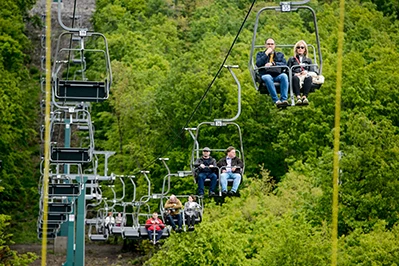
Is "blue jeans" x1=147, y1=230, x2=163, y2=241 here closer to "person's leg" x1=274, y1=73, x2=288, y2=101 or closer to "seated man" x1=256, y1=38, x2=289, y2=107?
"seated man" x1=256, y1=38, x2=289, y2=107

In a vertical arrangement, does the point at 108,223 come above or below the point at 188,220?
below

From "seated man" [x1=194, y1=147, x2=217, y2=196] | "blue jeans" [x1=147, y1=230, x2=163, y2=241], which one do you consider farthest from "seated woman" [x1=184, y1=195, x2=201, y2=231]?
"seated man" [x1=194, y1=147, x2=217, y2=196]

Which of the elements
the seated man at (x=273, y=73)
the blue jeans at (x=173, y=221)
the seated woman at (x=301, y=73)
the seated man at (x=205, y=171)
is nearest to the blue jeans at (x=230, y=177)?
the seated man at (x=205, y=171)

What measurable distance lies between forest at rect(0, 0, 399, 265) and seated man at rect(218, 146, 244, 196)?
10040 mm

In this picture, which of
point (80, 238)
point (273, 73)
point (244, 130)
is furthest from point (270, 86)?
point (244, 130)

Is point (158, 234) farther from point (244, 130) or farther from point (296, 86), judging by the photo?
point (244, 130)

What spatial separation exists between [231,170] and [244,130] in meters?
46.1

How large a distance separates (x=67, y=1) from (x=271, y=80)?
106 m

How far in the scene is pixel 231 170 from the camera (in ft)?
122

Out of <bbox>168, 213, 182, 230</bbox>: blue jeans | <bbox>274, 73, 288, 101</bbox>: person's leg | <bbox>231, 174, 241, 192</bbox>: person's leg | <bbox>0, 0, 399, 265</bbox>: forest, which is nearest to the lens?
<bbox>274, 73, 288, 101</bbox>: person's leg

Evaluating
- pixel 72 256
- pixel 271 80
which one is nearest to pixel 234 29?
pixel 72 256

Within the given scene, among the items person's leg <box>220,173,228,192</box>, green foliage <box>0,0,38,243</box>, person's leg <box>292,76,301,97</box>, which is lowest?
green foliage <box>0,0,38,243</box>

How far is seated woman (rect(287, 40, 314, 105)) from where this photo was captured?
30531 mm

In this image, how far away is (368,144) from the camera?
67.4 meters
